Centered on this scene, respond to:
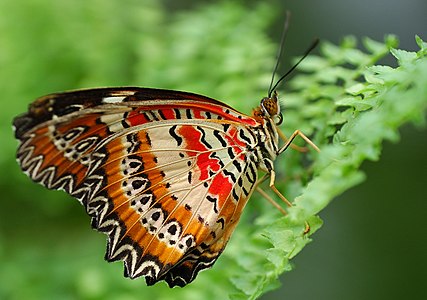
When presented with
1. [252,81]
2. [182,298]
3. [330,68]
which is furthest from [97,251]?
[330,68]

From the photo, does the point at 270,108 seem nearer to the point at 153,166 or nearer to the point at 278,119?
the point at 278,119

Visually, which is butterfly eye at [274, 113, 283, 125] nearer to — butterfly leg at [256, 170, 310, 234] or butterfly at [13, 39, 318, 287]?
butterfly at [13, 39, 318, 287]

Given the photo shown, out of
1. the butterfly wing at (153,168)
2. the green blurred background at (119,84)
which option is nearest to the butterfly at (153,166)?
the butterfly wing at (153,168)

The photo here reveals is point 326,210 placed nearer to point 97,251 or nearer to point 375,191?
point 375,191

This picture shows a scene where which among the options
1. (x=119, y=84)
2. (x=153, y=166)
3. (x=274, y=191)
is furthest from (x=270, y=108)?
(x=119, y=84)

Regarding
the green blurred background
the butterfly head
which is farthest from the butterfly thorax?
the green blurred background
